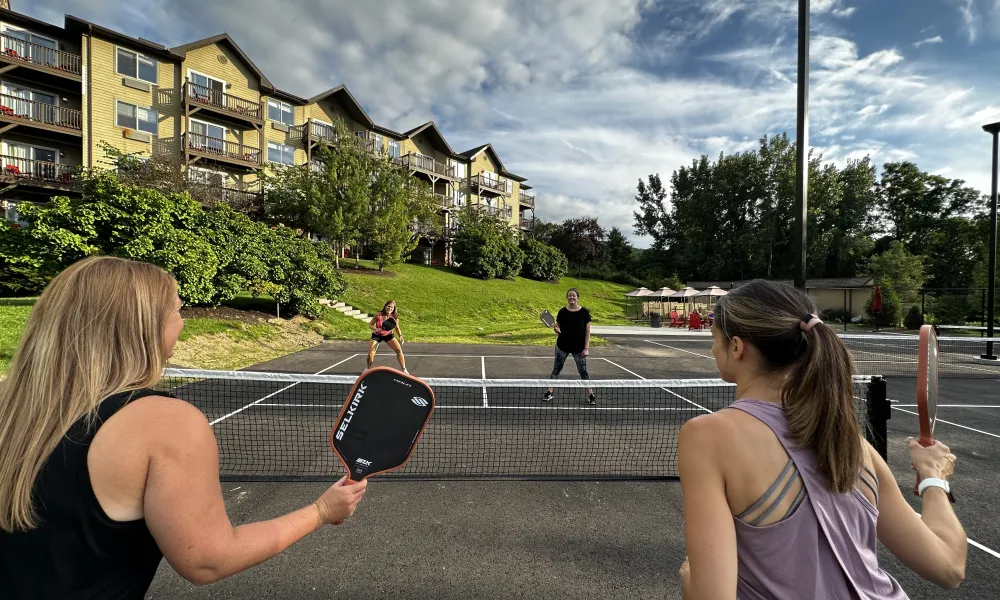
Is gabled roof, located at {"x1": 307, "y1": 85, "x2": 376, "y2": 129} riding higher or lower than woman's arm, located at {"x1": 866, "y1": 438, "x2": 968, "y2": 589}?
higher

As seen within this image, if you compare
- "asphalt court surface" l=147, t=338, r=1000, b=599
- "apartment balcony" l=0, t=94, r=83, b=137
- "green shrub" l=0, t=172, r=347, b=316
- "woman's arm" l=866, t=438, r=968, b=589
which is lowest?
"asphalt court surface" l=147, t=338, r=1000, b=599

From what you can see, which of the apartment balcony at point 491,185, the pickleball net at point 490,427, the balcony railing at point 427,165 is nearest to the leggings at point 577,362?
the pickleball net at point 490,427

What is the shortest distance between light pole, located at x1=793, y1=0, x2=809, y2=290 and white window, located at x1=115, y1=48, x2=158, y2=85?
109 feet

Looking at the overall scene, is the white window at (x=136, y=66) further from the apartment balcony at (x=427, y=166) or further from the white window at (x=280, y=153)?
the apartment balcony at (x=427, y=166)

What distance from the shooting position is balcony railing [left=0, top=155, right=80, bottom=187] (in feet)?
70.0

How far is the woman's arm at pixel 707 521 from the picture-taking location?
116 centimetres

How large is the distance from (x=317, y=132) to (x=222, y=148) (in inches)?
299

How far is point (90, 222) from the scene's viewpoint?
39.1ft

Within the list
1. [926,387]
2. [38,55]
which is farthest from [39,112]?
[926,387]

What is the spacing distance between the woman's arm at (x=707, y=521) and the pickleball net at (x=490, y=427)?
347 centimetres

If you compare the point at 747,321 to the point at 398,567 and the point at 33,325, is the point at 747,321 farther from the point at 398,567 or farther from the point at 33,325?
the point at 398,567

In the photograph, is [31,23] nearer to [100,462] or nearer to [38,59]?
[38,59]

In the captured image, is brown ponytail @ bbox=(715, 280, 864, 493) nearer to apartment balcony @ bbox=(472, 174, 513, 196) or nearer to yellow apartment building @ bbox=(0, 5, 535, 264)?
yellow apartment building @ bbox=(0, 5, 535, 264)

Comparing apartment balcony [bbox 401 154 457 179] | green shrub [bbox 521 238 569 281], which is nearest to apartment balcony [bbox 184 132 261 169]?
apartment balcony [bbox 401 154 457 179]
